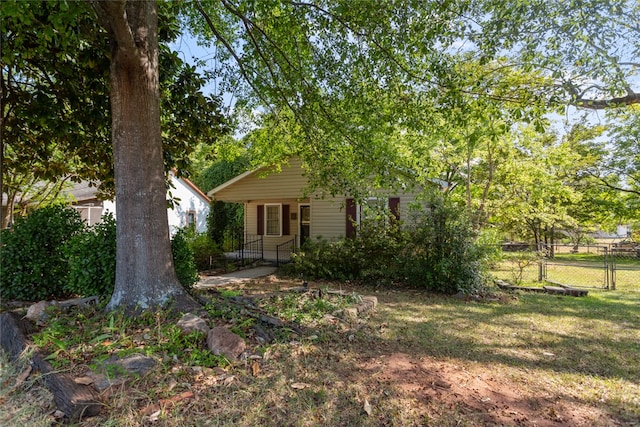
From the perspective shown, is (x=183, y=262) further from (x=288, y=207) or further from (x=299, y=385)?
(x=288, y=207)

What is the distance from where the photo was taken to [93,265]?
4.77m

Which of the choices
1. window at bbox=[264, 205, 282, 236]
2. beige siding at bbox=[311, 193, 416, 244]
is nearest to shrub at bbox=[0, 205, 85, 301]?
beige siding at bbox=[311, 193, 416, 244]

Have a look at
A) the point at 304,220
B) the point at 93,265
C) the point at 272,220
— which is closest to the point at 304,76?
the point at 93,265

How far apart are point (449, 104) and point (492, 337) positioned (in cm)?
357

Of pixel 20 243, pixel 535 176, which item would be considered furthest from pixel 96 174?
pixel 535 176

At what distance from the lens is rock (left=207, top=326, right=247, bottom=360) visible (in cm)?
319

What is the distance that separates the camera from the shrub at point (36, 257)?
5203 mm

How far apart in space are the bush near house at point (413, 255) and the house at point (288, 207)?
1500 millimetres

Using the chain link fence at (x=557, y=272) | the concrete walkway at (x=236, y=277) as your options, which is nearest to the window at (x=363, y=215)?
the chain link fence at (x=557, y=272)

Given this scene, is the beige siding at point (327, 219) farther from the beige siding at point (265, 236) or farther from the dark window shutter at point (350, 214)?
the beige siding at point (265, 236)

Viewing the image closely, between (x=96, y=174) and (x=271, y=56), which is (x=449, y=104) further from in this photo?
(x=96, y=174)

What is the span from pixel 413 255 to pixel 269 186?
6.77m

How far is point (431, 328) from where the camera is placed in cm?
504

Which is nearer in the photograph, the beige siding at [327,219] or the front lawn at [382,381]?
the front lawn at [382,381]
